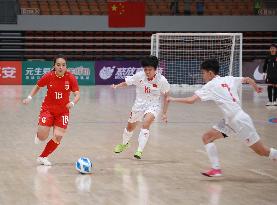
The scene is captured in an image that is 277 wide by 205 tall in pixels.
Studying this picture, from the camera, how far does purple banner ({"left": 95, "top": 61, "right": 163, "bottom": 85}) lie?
1171 inches

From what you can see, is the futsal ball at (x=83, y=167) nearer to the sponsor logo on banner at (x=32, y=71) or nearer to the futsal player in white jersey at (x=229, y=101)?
the futsal player in white jersey at (x=229, y=101)

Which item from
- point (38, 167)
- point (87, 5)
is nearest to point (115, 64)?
point (87, 5)

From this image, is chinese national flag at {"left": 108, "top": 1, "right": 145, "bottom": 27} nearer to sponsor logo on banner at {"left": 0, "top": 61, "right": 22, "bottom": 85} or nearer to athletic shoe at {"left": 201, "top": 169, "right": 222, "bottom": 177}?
sponsor logo on banner at {"left": 0, "top": 61, "right": 22, "bottom": 85}

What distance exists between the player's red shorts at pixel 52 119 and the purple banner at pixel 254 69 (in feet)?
69.2

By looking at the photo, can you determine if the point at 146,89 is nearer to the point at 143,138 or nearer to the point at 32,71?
the point at 143,138

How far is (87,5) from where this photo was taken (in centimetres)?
3170

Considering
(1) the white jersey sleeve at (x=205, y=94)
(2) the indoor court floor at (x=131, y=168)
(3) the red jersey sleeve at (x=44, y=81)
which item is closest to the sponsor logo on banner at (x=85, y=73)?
(2) the indoor court floor at (x=131, y=168)

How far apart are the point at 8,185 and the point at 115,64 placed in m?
22.2

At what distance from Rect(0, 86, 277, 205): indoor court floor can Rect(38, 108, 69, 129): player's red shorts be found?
0.60 metres

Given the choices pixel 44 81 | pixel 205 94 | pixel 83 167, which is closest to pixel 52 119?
pixel 44 81

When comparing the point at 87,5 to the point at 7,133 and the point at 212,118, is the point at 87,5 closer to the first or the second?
the point at 212,118

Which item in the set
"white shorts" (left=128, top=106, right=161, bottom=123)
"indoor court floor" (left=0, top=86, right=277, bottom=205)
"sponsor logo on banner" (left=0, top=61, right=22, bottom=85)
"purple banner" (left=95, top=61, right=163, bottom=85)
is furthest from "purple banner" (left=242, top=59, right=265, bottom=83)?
"white shorts" (left=128, top=106, right=161, bottom=123)

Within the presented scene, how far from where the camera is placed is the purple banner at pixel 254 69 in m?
29.5

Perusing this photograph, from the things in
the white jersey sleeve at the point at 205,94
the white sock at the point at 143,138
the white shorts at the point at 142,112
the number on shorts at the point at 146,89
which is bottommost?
the white sock at the point at 143,138
